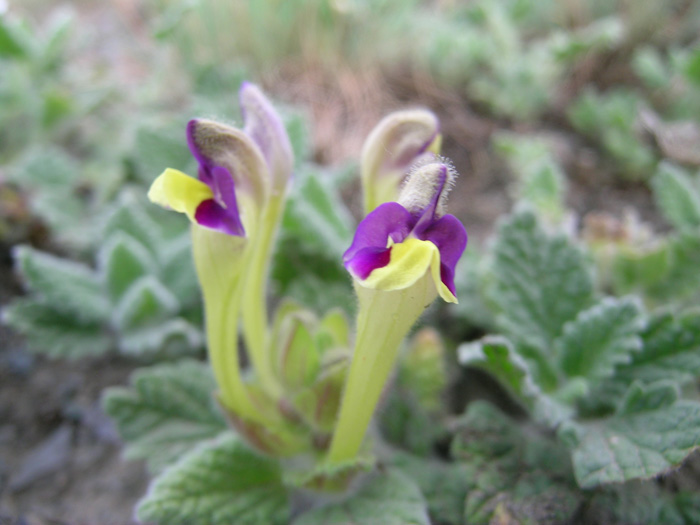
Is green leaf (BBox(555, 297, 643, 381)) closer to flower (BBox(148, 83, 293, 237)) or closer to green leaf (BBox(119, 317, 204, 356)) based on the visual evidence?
flower (BBox(148, 83, 293, 237))

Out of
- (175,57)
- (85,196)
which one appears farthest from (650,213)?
(175,57)

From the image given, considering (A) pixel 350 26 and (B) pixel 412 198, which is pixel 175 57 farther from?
(B) pixel 412 198

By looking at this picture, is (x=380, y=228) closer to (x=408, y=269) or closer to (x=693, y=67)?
(x=408, y=269)

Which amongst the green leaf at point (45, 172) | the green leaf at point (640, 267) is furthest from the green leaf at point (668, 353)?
the green leaf at point (45, 172)

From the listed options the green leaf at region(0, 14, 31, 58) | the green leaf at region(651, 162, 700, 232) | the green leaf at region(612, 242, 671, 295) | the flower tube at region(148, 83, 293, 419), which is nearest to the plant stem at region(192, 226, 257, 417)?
the flower tube at region(148, 83, 293, 419)

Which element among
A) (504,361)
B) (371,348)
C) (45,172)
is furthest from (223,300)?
(45,172)
